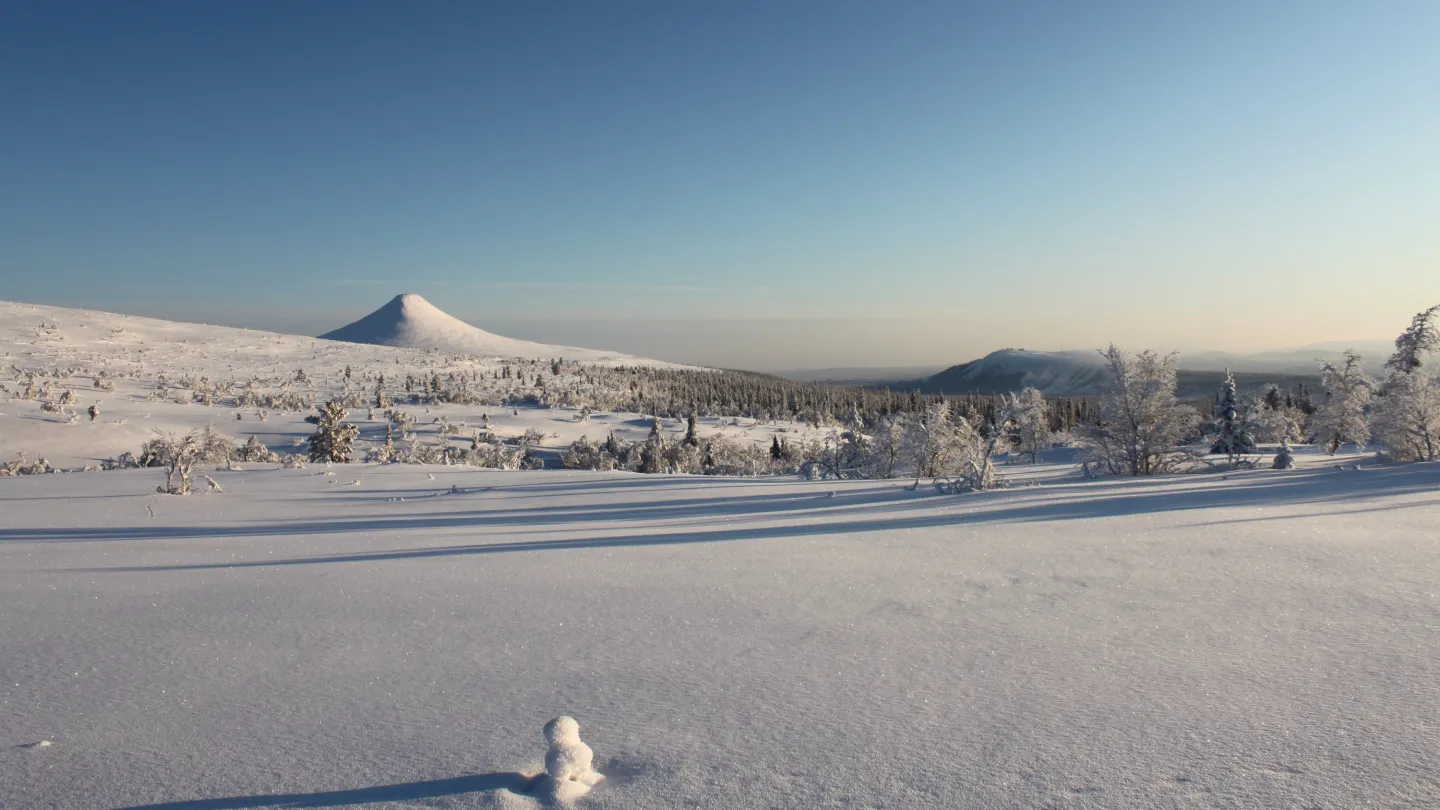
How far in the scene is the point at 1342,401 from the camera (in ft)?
79.6

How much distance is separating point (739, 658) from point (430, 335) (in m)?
120

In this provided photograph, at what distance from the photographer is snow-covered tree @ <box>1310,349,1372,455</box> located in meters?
23.3

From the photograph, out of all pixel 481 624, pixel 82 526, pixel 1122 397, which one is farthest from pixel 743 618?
pixel 1122 397

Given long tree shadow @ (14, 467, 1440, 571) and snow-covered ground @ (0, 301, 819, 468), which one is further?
snow-covered ground @ (0, 301, 819, 468)

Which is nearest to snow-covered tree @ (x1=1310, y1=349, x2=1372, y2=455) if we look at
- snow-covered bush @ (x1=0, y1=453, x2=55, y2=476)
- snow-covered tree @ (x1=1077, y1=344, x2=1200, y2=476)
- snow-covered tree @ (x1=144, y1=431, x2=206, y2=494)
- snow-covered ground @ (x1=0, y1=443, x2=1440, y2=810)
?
snow-covered tree @ (x1=1077, y1=344, x2=1200, y2=476)

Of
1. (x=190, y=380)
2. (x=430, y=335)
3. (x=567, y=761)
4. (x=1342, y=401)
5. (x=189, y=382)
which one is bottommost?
(x=567, y=761)

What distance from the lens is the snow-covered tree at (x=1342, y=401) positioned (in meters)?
23.3

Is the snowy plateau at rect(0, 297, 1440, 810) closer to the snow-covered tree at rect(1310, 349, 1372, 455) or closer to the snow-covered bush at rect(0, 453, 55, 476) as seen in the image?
the snow-covered bush at rect(0, 453, 55, 476)

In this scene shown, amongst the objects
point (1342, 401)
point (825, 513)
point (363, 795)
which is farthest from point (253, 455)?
point (1342, 401)

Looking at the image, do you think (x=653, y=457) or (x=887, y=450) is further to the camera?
(x=653, y=457)

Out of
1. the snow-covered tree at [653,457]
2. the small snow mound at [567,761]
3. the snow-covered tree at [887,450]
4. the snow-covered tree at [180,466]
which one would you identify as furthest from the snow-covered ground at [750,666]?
the snow-covered tree at [653,457]

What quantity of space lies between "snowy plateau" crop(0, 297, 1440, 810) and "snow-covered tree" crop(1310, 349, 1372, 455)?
1882cm

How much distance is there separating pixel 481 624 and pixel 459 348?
109998 millimetres

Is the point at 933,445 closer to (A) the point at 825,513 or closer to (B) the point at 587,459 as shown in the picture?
(A) the point at 825,513
